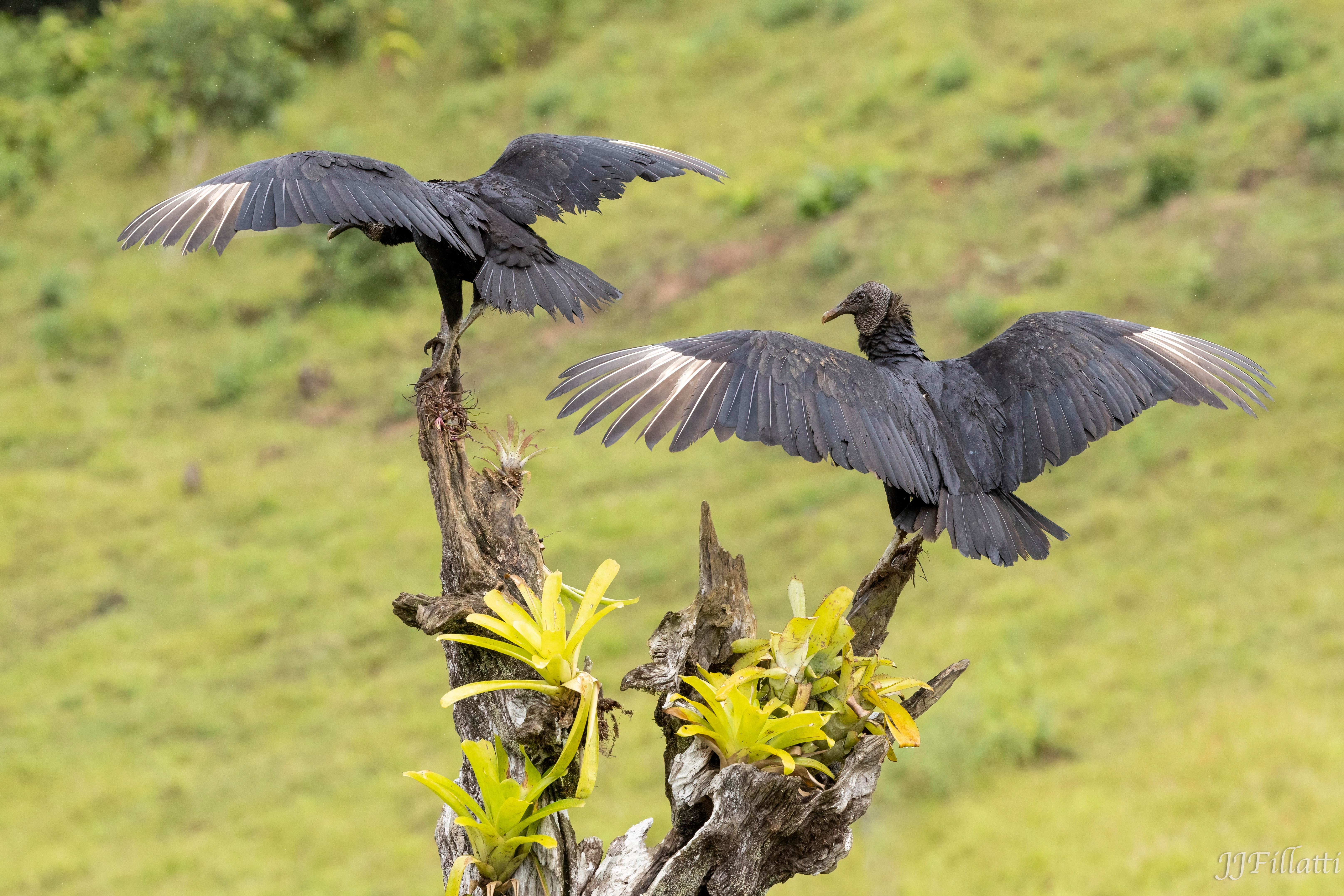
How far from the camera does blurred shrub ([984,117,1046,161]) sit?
19.8 meters

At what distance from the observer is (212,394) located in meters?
21.2

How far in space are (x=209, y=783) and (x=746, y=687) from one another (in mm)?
11602

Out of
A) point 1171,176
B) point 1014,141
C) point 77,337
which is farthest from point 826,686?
point 77,337

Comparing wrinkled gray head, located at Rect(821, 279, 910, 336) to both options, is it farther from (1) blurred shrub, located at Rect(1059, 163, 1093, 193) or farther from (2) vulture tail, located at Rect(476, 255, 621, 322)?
(1) blurred shrub, located at Rect(1059, 163, 1093, 193)

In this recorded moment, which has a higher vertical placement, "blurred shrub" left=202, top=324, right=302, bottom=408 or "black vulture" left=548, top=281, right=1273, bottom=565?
"blurred shrub" left=202, top=324, right=302, bottom=408

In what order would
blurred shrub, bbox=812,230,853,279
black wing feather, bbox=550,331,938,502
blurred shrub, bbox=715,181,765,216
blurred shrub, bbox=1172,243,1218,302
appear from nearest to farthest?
black wing feather, bbox=550,331,938,502
blurred shrub, bbox=1172,243,1218,302
blurred shrub, bbox=812,230,853,279
blurred shrub, bbox=715,181,765,216

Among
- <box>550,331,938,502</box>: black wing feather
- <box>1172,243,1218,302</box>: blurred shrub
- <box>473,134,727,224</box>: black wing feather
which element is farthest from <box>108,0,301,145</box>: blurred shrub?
<box>550,331,938,502</box>: black wing feather

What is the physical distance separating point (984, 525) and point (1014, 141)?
666 inches

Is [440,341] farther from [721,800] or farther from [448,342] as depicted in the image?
[721,800]

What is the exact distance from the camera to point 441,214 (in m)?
5.00

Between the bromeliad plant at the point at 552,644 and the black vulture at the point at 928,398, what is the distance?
582 millimetres

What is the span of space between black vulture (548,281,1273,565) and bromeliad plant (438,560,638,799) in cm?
58

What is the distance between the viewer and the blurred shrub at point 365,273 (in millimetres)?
21594

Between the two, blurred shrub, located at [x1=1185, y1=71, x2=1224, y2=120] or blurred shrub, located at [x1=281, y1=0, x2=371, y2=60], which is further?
blurred shrub, located at [x1=281, y1=0, x2=371, y2=60]
